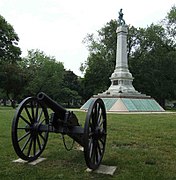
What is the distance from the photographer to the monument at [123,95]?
23.8 m

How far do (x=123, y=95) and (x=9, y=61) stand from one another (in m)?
16.8

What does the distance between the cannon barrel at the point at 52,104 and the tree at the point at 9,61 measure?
1091 inches

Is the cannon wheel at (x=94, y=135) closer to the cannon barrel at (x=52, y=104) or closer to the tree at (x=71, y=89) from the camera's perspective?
the cannon barrel at (x=52, y=104)

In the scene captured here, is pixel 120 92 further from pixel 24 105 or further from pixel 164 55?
pixel 24 105

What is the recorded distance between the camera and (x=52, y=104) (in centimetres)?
462

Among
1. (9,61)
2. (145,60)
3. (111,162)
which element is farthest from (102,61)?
(111,162)

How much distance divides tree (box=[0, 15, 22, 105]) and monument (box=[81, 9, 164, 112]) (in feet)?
31.4

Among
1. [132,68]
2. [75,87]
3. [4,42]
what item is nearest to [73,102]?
[75,87]

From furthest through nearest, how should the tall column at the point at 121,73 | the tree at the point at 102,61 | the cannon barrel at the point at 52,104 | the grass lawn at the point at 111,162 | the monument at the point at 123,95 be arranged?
the tree at the point at 102,61, the tall column at the point at 121,73, the monument at the point at 123,95, the cannon barrel at the point at 52,104, the grass lawn at the point at 111,162

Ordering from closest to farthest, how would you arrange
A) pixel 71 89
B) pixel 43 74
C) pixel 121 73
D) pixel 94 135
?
pixel 94 135 < pixel 121 73 < pixel 43 74 < pixel 71 89

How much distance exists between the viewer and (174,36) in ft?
126

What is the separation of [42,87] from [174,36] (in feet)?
65.9

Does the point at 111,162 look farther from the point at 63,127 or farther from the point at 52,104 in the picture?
the point at 52,104

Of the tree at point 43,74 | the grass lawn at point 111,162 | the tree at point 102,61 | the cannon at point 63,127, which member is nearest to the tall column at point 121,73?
the tree at point 102,61
